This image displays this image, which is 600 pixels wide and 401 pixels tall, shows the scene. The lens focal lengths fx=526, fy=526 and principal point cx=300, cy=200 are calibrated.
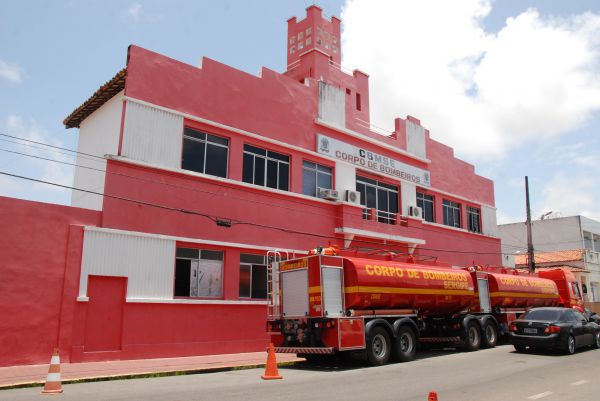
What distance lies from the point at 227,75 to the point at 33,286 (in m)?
9.80

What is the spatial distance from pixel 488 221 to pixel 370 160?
1233 centimetres

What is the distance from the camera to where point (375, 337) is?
1460 cm

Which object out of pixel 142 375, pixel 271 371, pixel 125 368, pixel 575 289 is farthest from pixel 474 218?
pixel 142 375

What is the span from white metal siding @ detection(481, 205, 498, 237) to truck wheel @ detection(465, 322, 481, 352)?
48.3ft

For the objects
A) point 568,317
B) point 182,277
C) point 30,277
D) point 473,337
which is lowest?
point 473,337

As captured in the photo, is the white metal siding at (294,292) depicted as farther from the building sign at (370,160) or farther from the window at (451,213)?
the window at (451,213)

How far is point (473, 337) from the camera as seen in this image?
18.6 metres

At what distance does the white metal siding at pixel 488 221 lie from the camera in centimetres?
Answer: 3250

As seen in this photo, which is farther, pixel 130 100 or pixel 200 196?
pixel 200 196

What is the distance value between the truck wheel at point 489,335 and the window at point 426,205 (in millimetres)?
9021

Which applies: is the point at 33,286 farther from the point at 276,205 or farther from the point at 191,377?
the point at 276,205

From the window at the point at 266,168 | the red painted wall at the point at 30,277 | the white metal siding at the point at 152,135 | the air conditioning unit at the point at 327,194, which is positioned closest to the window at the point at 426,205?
the air conditioning unit at the point at 327,194

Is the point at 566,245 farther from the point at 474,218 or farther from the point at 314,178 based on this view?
the point at 314,178

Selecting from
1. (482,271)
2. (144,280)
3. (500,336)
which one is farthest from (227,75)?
(500,336)
